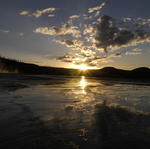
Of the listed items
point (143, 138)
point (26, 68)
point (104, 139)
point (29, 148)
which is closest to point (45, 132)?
point (29, 148)

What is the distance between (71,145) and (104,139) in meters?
0.93

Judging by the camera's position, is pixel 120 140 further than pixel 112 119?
No

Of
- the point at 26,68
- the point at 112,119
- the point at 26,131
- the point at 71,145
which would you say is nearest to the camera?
the point at 71,145

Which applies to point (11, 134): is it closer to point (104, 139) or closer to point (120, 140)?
point (104, 139)

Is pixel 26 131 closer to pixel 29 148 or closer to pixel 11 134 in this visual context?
pixel 11 134

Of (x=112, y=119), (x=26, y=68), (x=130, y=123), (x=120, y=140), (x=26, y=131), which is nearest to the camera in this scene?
(x=120, y=140)

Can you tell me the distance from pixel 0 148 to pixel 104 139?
2438 millimetres

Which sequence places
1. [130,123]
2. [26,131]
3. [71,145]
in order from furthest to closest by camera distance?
[130,123]
[26,131]
[71,145]

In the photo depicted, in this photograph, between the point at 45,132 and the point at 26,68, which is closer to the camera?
the point at 45,132

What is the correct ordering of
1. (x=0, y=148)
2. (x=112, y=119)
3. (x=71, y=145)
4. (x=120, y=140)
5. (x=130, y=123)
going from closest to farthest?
(x=0, y=148)
(x=71, y=145)
(x=120, y=140)
(x=130, y=123)
(x=112, y=119)

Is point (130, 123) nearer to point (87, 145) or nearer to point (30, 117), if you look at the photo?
point (87, 145)

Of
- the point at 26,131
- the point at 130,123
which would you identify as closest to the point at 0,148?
the point at 26,131

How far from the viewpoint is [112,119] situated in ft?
16.8

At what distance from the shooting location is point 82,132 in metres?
3.79
